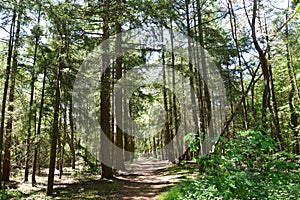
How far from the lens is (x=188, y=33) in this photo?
14281 millimetres

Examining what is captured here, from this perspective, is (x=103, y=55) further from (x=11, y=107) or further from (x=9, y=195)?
(x=9, y=195)

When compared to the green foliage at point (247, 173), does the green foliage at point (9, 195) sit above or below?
below

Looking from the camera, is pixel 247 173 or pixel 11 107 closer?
pixel 247 173

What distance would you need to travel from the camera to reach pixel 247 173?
5.41 metres

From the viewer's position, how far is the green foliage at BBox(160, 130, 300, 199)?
2959 millimetres

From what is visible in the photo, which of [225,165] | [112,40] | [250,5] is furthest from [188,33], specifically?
[225,165]

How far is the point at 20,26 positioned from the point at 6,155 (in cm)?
825

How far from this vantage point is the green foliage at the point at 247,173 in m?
2.96

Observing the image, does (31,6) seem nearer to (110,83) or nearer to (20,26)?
(20,26)

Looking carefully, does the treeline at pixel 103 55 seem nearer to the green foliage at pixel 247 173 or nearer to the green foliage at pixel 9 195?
the green foliage at pixel 9 195

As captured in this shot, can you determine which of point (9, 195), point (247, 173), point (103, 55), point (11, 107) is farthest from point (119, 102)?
point (247, 173)

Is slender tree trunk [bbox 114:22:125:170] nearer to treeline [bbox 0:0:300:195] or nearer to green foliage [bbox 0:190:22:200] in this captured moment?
treeline [bbox 0:0:300:195]

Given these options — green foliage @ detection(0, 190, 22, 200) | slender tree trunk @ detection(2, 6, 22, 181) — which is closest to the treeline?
slender tree trunk @ detection(2, 6, 22, 181)

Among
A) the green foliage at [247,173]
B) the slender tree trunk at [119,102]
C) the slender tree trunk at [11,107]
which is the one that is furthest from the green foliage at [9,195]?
the slender tree trunk at [119,102]
